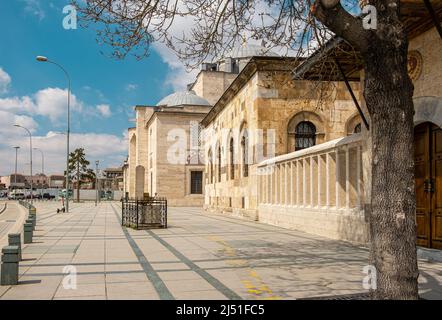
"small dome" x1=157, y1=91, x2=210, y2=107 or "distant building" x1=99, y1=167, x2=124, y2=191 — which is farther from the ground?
"small dome" x1=157, y1=91, x2=210, y2=107

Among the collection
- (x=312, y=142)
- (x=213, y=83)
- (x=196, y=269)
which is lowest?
(x=196, y=269)

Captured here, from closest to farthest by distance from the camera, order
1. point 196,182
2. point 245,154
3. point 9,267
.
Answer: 1. point 9,267
2. point 245,154
3. point 196,182

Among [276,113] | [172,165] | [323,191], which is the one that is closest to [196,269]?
[323,191]

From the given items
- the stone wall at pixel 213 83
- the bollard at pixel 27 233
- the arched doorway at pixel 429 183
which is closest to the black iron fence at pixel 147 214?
the bollard at pixel 27 233

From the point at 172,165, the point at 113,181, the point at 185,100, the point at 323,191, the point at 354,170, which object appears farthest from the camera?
the point at 113,181

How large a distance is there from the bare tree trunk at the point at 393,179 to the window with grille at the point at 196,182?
50.6 metres

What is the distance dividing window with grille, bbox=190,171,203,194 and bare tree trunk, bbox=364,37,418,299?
1994 inches

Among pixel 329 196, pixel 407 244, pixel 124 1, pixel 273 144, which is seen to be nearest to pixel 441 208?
pixel 329 196

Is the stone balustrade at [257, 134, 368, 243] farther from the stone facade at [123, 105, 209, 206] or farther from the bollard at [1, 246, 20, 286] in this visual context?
the stone facade at [123, 105, 209, 206]

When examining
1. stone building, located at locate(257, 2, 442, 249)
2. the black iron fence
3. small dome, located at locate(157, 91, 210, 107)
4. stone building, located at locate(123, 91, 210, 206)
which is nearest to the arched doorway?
stone building, located at locate(257, 2, 442, 249)

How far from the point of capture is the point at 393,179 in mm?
5164

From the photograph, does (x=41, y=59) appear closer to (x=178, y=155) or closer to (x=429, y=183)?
(x=429, y=183)

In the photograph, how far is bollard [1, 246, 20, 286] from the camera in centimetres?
742

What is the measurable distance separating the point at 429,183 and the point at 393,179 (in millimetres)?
6551
